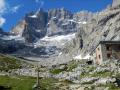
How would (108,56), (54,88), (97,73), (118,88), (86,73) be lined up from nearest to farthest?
(118,88) → (54,88) → (97,73) → (86,73) → (108,56)

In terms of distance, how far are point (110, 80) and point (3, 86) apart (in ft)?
80.2

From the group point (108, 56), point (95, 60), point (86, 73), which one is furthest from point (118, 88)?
point (95, 60)

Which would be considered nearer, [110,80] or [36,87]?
[36,87]

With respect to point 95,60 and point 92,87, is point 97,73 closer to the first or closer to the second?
point 92,87

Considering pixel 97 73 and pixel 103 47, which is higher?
pixel 103 47

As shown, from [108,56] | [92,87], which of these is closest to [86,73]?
[108,56]

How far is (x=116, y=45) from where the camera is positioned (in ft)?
438

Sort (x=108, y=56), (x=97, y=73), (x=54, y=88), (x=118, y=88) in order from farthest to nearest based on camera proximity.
A: (x=108, y=56) → (x=97, y=73) → (x=54, y=88) → (x=118, y=88)

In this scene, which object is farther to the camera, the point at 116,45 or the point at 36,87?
the point at 116,45

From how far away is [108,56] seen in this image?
13100 cm

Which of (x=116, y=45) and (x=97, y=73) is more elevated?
(x=116, y=45)

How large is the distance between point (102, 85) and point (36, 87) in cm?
1486

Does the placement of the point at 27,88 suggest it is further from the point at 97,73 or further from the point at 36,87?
the point at 97,73

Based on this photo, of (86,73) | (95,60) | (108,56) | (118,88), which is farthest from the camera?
(95,60)
